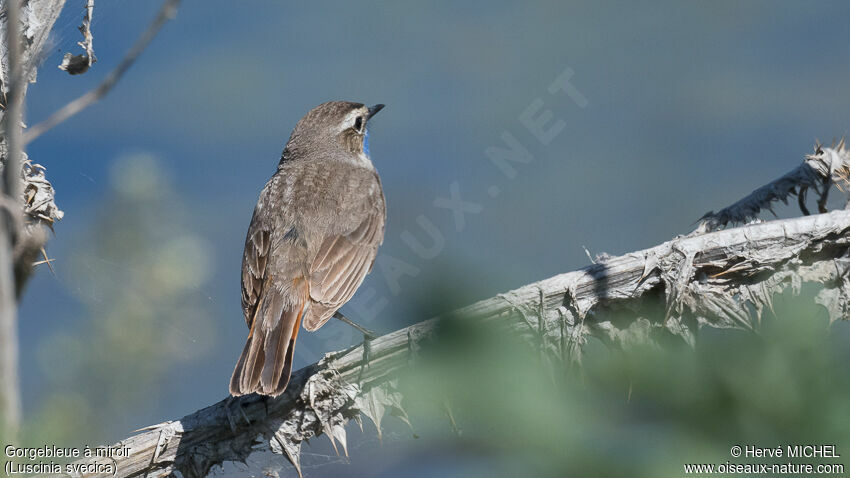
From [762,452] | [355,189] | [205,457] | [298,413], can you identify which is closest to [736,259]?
[762,452]

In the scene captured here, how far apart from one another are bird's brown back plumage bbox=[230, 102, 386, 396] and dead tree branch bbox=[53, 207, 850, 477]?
12.0 inches

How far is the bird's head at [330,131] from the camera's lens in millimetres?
4324

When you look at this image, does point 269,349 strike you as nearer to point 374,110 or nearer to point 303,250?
point 303,250

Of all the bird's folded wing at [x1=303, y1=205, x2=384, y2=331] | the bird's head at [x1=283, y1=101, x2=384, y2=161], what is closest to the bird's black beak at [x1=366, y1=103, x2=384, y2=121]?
the bird's head at [x1=283, y1=101, x2=384, y2=161]

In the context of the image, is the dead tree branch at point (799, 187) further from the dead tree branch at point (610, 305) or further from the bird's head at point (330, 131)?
the bird's head at point (330, 131)

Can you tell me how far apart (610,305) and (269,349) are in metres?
1.32

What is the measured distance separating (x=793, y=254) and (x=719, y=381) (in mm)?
1337

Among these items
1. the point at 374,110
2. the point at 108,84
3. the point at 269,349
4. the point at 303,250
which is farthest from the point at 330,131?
the point at 108,84

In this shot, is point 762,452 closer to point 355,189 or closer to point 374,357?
point 374,357

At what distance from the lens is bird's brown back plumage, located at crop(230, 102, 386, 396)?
2982 millimetres

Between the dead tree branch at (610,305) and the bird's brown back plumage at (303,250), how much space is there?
0.31 metres

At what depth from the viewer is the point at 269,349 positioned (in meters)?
2.81

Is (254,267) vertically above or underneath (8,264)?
above

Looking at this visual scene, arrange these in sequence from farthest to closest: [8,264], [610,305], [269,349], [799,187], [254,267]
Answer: [254,267] → [269,349] → [799,187] → [610,305] → [8,264]
